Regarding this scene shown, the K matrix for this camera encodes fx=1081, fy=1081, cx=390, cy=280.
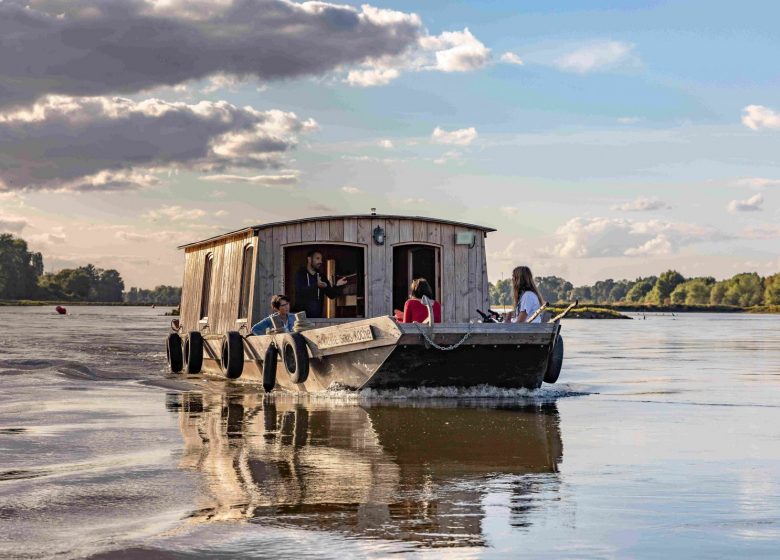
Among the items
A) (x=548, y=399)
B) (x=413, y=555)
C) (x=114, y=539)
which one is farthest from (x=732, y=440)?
(x=114, y=539)

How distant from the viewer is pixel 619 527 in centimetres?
691

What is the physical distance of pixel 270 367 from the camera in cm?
1820

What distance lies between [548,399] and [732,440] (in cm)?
529

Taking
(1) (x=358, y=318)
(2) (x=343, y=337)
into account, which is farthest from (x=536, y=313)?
(1) (x=358, y=318)

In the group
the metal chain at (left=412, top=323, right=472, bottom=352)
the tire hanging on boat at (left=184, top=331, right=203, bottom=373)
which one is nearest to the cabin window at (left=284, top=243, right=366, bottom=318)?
the tire hanging on boat at (left=184, top=331, right=203, bottom=373)

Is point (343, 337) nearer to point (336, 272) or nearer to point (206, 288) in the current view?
point (336, 272)

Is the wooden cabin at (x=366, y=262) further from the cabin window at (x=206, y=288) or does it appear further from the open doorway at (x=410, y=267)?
the cabin window at (x=206, y=288)

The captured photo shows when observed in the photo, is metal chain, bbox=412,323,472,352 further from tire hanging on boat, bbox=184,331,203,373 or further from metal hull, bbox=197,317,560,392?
tire hanging on boat, bbox=184,331,203,373

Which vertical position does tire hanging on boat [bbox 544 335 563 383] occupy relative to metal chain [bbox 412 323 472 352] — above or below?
below

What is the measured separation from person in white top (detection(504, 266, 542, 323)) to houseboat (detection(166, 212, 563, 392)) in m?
0.26

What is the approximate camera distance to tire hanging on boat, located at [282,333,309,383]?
1719 centimetres

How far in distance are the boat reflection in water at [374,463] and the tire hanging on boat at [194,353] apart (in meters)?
7.95

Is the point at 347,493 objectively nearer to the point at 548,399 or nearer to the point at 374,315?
the point at 548,399

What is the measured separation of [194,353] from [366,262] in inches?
237
